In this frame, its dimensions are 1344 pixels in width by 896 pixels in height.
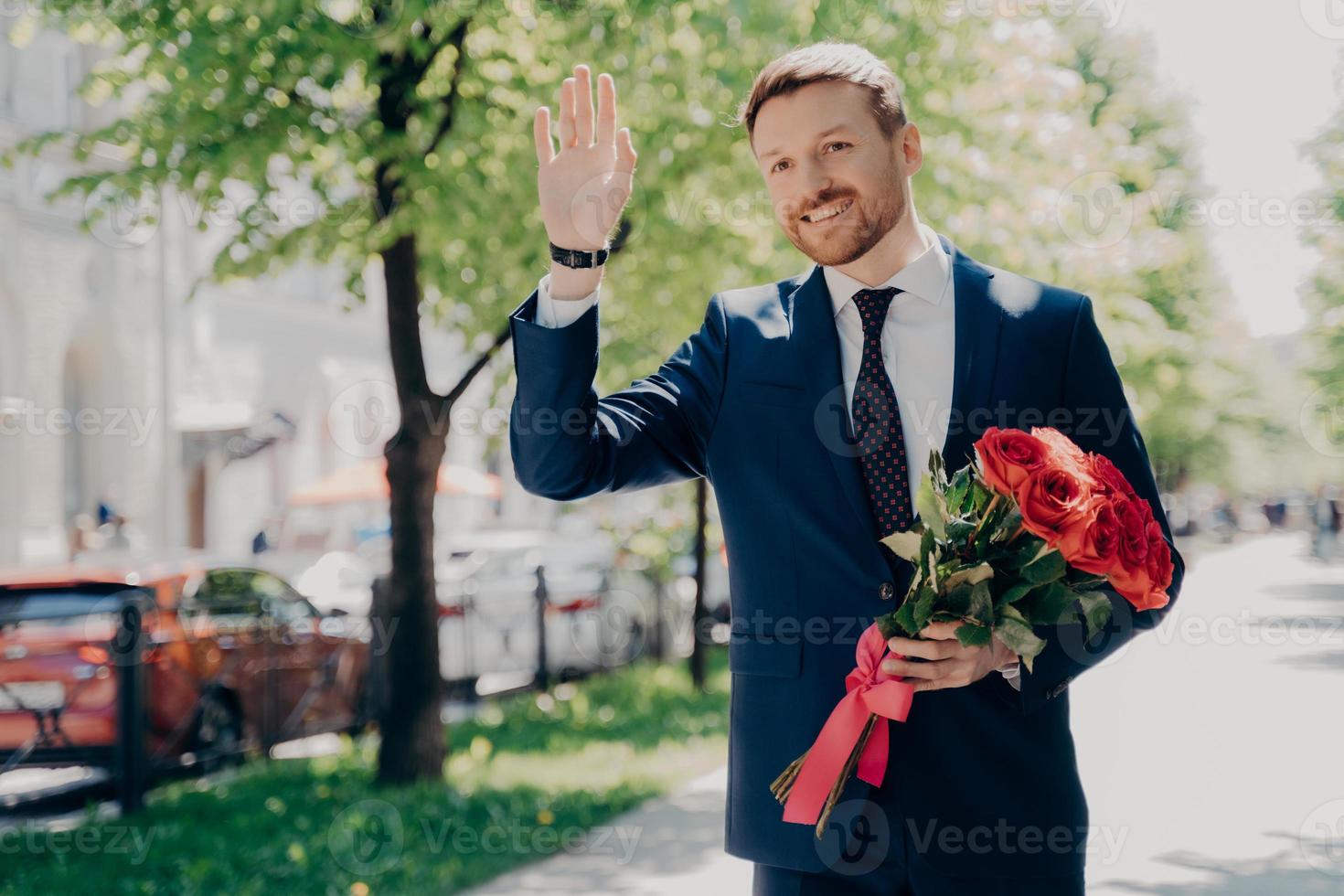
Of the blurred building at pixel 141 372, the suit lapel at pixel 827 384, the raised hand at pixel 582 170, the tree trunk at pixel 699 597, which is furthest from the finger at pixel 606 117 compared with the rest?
the blurred building at pixel 141 372

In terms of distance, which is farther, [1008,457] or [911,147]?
[911,147]

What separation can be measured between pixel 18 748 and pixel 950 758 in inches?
312

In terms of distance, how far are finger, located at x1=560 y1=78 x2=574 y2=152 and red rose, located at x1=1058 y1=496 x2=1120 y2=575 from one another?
1.03 metres

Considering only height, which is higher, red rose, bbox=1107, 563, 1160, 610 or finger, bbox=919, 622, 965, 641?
red rose, bbox=1107, 563, 1160, 610

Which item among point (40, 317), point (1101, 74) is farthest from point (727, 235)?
point (1101, 74)

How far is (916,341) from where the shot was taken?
8.29ft

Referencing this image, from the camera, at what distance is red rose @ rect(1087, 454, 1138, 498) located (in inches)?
88.1

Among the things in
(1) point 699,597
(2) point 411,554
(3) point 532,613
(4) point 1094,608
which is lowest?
(3) point 532,613

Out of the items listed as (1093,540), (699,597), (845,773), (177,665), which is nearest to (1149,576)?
(1093,540)

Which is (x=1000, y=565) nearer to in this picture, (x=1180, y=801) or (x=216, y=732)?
(x=1180, y=801)

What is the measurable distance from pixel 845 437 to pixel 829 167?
45 cm

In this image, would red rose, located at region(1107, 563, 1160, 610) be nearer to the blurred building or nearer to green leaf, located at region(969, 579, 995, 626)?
green leaf, located at region(969, 579, 995, 626)

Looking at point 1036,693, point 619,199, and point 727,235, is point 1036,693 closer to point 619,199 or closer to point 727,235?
point 619,199

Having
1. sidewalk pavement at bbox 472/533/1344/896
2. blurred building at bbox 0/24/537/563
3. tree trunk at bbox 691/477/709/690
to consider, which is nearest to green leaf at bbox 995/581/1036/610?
sidewalk pavement at bbox 472/533/1344/896
